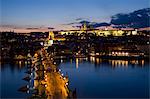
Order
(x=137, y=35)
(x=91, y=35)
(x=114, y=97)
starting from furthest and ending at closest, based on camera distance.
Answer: (x=91, y=35)
(x=137, y=35)
(x=114, y=97)

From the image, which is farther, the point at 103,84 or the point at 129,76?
the point at 129,76

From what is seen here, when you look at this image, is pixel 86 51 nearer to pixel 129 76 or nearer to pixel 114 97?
pixel 129 76

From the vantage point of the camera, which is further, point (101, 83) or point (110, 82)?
point (110, 82)

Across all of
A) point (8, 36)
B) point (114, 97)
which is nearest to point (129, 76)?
point (114, 97)

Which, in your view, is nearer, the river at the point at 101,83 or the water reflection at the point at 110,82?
the river at the point at 101,83

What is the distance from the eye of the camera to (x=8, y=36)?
20391 mm

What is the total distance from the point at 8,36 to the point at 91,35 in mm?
10112

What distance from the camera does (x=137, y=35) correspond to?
24.4m

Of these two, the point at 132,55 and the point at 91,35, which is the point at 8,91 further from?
the point at 91,35

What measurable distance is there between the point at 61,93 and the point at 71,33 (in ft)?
81.5

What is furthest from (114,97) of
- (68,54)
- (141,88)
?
(68,54)

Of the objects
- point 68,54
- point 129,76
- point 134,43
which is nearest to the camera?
point 129,76

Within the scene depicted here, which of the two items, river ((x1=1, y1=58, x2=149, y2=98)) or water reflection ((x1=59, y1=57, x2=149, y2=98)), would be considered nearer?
river ((x1=1, y1=58, x2=149, y2=98))

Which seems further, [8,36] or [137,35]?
[137,35]
